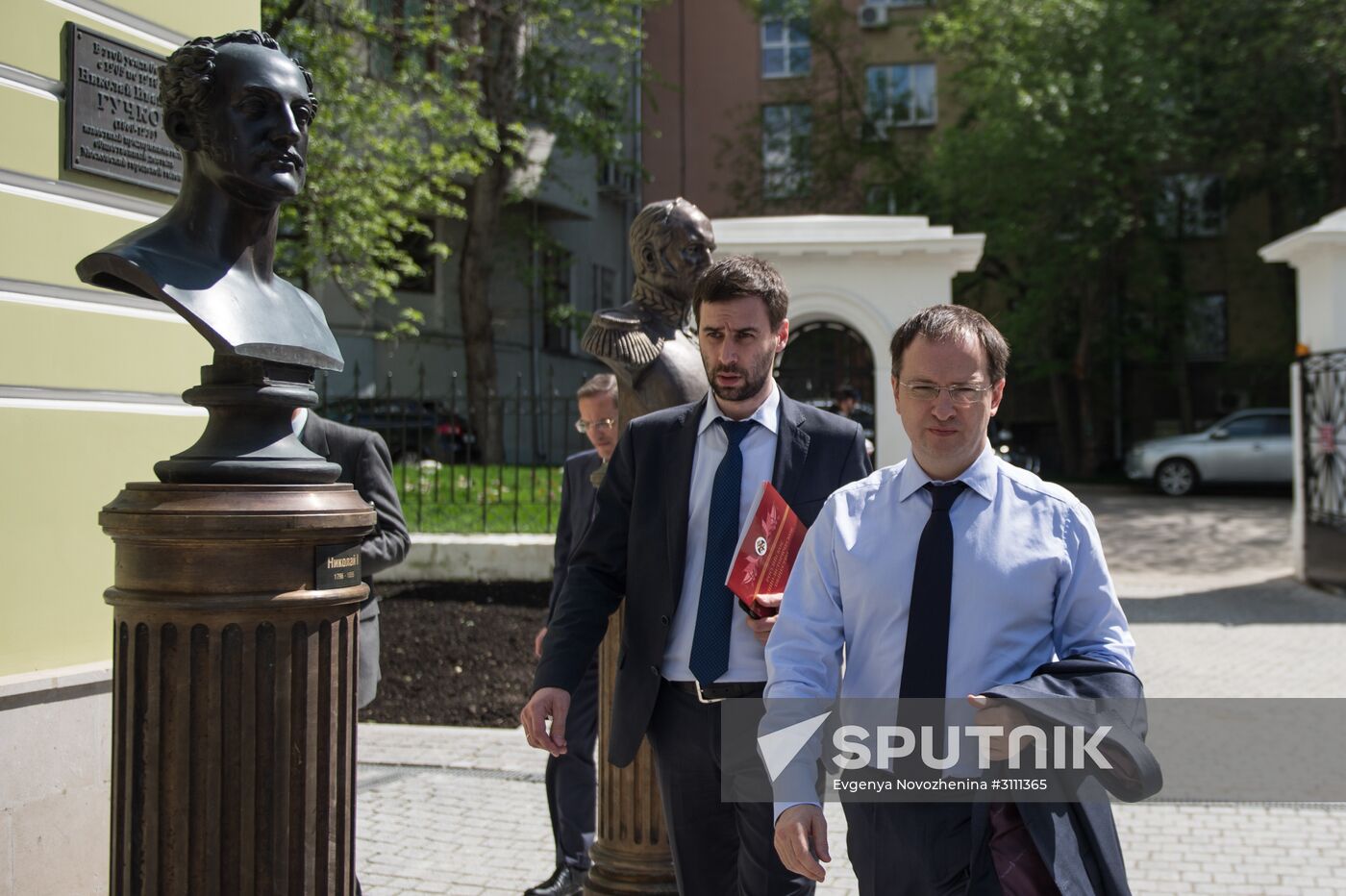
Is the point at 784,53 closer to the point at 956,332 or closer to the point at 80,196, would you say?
the point at 80,196

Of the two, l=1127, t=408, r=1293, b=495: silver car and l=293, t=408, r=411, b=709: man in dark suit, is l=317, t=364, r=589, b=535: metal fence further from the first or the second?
l=1127, t=408, r=1293, b=495: silver car

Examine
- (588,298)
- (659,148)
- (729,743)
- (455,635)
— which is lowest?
(455,635)

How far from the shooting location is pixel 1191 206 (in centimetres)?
3139

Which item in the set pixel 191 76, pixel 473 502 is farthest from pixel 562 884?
pixel 473 502

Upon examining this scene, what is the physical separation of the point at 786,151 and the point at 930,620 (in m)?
32.0

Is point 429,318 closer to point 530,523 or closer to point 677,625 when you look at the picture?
point 530,523

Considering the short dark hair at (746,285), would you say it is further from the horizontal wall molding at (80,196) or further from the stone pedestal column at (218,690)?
the horizontal wall molding at (80,196)

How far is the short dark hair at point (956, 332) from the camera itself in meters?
2.38

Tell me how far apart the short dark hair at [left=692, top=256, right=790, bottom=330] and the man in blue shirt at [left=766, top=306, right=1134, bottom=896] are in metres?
0.63

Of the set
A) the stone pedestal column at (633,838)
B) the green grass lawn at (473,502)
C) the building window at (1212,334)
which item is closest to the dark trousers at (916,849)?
the stone pedestal column at (633,838)

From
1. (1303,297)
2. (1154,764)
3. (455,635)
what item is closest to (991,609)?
(1154,764)

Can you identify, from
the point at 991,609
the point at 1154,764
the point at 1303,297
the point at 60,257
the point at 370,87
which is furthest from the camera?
the point at 370,87

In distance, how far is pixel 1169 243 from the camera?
98.6 ft

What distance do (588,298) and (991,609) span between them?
103 feet
